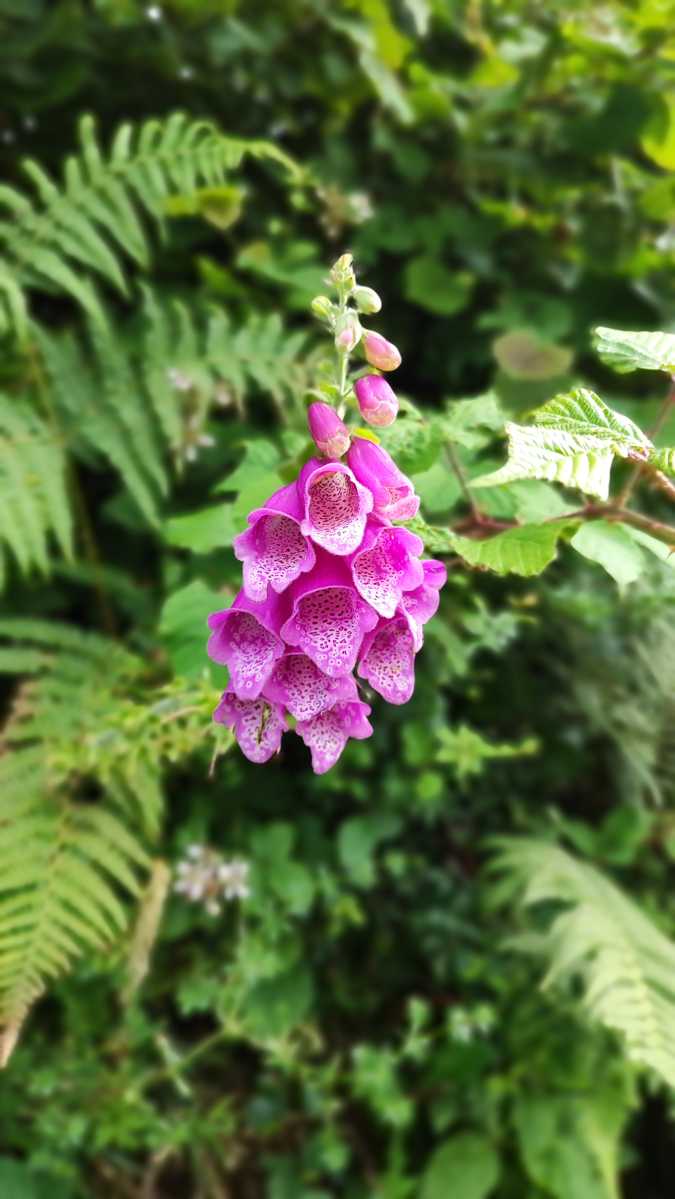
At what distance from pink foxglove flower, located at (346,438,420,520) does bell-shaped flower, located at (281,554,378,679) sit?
6 centimetres

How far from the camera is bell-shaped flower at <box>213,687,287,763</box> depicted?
838 mm

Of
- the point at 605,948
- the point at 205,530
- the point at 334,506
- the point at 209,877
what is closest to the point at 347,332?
the point at 334,506

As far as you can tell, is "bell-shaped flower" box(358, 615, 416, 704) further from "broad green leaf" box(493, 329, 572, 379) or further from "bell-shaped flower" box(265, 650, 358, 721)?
"broad green leaf" box(493, 329, 572, 379)

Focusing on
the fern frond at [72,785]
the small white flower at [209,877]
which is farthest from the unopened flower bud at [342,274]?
the small white flower at [209,877]

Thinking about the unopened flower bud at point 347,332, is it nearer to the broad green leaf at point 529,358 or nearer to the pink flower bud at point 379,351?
the pink flower bud at point 379,351

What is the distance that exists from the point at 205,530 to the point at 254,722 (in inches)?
16.4

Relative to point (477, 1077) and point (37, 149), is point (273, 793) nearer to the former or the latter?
point (477, 1077)

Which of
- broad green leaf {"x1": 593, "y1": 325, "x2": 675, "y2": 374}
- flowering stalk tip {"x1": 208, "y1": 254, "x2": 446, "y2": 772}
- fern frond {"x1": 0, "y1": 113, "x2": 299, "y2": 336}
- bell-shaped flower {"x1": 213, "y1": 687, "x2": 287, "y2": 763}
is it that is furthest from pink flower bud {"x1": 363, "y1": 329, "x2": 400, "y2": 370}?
fern frond {"x1": 0, "y1": 113, "x2": 299, "y2": 336}

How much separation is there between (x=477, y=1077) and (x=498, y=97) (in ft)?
6.57

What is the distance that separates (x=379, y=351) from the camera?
0.85 metres

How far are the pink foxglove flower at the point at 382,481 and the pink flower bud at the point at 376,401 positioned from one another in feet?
0.08

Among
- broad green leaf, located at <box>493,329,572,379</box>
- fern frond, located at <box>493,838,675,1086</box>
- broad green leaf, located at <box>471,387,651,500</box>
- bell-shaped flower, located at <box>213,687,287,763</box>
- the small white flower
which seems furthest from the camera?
broad green leaf, located at <box>493,329,572,379</box>

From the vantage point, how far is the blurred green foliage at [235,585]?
5.23ft

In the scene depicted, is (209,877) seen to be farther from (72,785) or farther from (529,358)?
(529,358)
